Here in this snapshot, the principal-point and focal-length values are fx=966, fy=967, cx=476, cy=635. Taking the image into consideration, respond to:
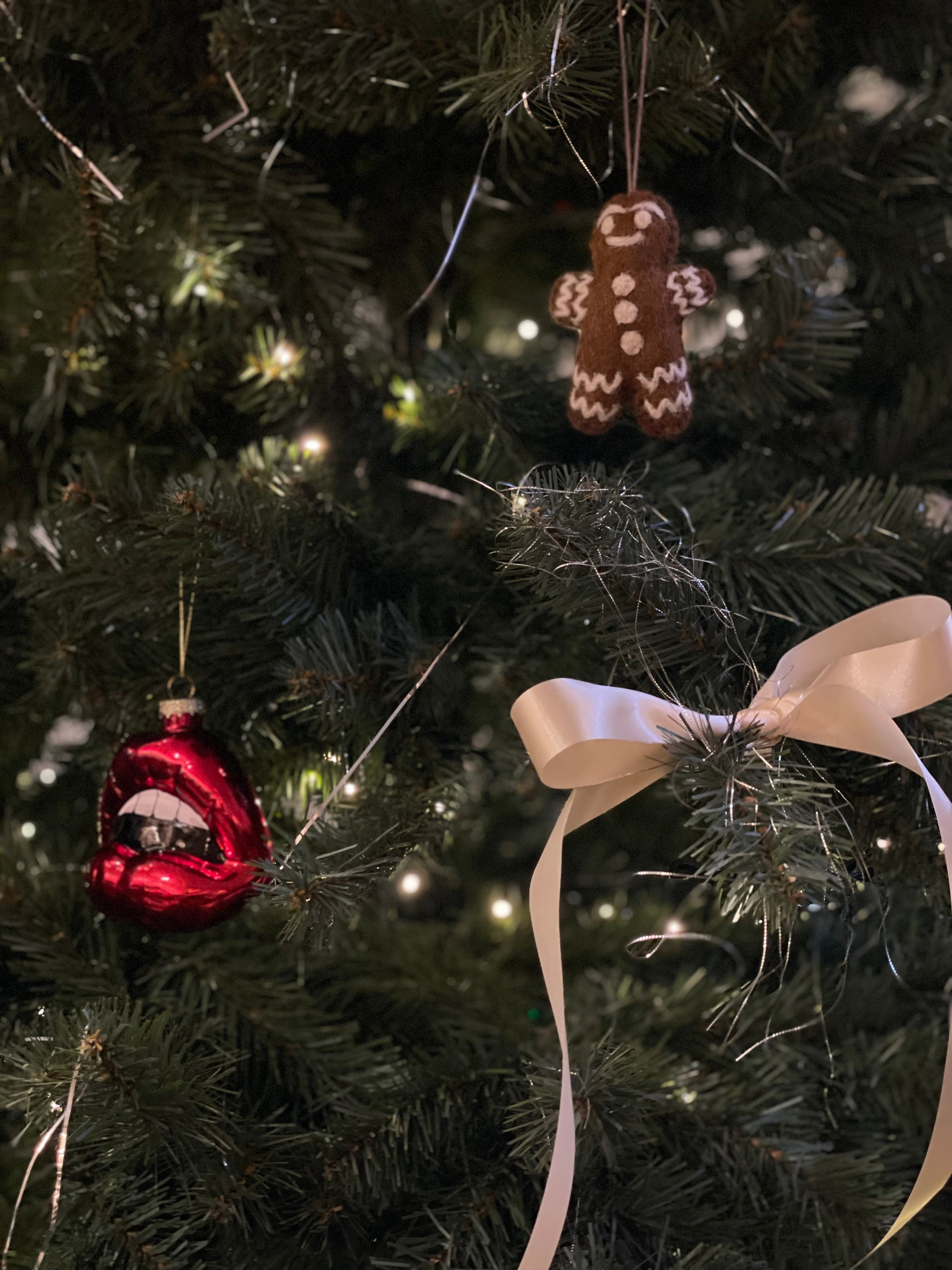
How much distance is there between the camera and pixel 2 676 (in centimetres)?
62

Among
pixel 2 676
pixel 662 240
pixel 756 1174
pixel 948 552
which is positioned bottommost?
pixel 756 1174

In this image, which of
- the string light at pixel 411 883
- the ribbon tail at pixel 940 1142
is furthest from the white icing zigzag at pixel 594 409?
the string light at pixel 411 883

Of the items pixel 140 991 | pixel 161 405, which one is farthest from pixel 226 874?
pixel 161 405

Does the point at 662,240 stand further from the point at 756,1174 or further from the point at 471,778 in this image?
the point at 756,1174

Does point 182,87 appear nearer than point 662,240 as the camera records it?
No

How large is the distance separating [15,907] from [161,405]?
1.04 ft

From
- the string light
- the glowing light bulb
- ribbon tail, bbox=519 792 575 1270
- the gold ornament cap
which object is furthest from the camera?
the string light

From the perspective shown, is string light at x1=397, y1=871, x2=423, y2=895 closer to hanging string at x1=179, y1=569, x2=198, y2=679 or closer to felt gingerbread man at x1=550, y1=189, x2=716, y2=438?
hanging string at x1=179, y1=569, x2=198, y2=679

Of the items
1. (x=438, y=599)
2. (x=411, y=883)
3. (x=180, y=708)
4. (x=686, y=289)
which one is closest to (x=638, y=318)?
(x=686, y=289)

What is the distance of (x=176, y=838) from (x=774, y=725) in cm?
29

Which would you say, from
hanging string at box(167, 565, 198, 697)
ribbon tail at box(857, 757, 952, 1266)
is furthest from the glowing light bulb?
ribbon tail at box(857, 757, 952, 1266)

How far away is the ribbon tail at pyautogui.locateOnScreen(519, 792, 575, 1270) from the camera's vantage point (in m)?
0.38

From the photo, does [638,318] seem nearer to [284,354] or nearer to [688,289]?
[688,289]

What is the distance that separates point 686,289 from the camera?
46cm
